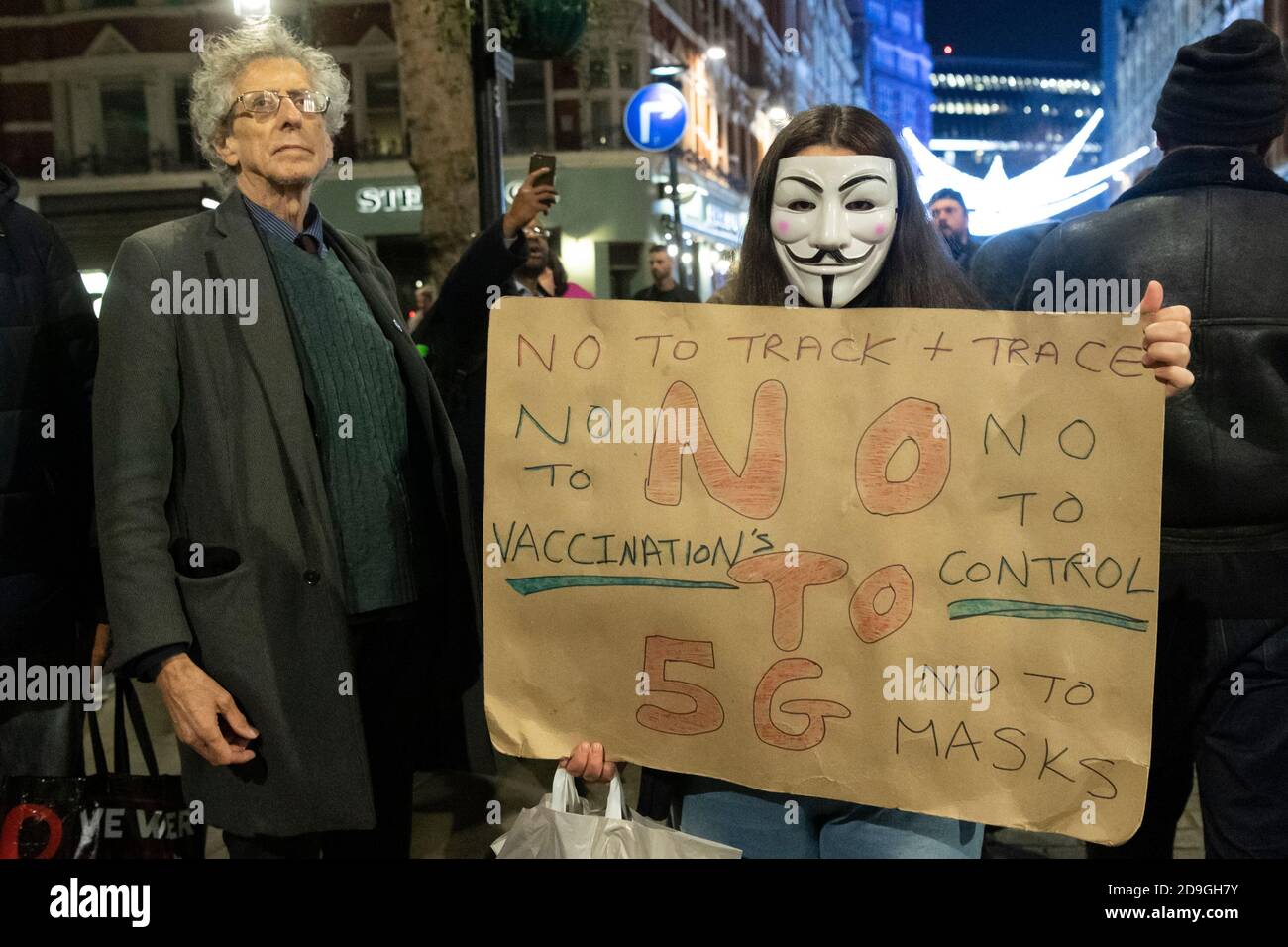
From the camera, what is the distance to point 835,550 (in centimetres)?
218

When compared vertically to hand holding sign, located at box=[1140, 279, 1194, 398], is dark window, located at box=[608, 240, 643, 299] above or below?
above

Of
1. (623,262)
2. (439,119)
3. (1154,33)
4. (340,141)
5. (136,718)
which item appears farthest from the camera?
(623,262)

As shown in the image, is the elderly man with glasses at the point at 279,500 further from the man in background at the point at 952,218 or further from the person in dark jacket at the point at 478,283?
the man in background at the point at 952,218

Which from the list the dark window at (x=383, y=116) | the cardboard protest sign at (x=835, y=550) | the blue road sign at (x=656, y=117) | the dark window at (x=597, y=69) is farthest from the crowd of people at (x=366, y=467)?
the dark window at (x=383, y=116)

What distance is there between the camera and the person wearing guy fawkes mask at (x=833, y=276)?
7.08ft

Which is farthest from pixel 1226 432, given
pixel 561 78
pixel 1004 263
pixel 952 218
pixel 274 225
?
pixel 561 78

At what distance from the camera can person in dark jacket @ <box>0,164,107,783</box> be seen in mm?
2668

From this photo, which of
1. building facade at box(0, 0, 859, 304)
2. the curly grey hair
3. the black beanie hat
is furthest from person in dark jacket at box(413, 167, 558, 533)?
building facade at box(0, 0, 859, 304)

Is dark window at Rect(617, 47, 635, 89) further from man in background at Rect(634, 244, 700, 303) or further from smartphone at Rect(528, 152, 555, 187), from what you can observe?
smartphone at Rect(528, 152, 555, 187)

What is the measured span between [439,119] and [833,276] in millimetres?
4908

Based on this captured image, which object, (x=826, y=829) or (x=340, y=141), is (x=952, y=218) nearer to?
(x=826, y=829)

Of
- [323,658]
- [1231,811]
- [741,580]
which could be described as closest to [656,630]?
[741,580]

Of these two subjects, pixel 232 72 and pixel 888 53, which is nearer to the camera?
pixel 232 72
